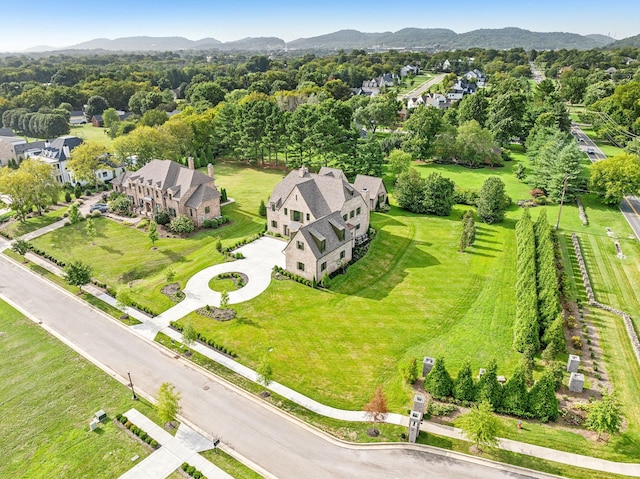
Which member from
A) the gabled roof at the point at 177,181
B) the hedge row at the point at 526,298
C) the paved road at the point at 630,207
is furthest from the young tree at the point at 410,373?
the paved road at the point at 630,207

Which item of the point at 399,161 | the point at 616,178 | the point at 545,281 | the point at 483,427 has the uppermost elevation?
the point at 616,178

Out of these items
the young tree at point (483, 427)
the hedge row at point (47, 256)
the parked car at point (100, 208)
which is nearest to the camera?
the young tree at point (483, 427)

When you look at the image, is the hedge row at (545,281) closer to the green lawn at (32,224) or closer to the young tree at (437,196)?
the young tree at (437,196)

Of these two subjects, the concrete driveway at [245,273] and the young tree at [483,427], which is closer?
the young tree at [483,427]

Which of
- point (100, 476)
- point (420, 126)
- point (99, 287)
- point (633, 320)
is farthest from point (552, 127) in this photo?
point (100, 476)

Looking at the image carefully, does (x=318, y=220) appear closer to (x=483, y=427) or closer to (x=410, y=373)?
(x=410, y=373)

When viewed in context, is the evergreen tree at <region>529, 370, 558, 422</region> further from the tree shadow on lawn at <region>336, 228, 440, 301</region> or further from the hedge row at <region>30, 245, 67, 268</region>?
the hedge row at <region>30, 245, 67, 268</region>

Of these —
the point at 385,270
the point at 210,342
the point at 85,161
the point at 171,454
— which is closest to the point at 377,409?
the point at 171,454
